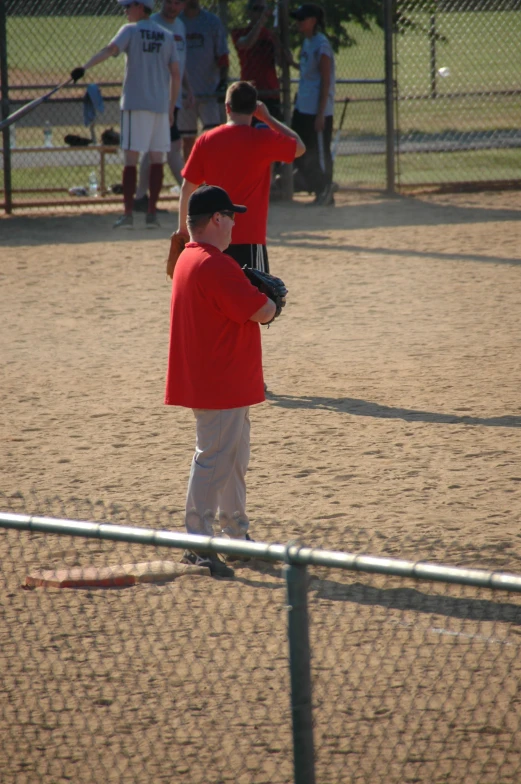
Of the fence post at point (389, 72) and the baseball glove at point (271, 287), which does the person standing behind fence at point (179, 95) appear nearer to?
the fence post at point (389, 72)

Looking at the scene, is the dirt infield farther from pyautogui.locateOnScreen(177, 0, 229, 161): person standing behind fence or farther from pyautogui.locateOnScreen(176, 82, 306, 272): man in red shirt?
pyautogui.locateOnScreen(177, 0, 229, 161): person standing behind fence

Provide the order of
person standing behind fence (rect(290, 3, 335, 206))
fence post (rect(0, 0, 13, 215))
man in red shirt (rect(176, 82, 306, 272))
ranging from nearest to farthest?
man in red shirt (rect(176, 82, 306, 272)) → person standing behind fence (rect(290, 3, 335, 206)) → fence post (rect(0, 0, 13, 215))

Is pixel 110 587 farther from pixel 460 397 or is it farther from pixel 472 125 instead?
pixel 472 125

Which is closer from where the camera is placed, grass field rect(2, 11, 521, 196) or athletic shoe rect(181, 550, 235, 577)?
athletic shoe rect(181, 550, 235, 577)

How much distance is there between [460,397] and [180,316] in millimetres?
2807

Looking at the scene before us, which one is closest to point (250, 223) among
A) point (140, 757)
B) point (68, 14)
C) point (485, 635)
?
point (485, 635)

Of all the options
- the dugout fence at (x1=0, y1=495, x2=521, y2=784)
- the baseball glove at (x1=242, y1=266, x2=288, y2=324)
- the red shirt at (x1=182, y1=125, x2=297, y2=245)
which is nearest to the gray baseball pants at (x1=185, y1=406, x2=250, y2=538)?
the dugout fence at (x1=0, y1=495, x2=521, y2=784)

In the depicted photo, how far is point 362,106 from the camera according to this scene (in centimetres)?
2536

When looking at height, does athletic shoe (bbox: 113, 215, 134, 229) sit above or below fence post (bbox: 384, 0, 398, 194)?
below

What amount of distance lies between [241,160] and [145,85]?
6415 millimetres

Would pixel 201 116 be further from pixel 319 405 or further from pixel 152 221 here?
pixel 319 405

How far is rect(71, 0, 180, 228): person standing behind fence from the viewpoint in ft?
37.6

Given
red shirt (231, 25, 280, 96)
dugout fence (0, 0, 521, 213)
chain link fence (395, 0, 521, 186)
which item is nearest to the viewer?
red shirt (231, 25, 280, 96)

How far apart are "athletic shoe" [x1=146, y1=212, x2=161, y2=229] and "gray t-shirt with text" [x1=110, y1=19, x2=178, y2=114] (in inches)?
47.9
